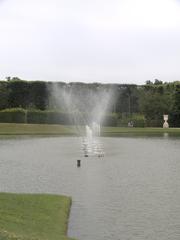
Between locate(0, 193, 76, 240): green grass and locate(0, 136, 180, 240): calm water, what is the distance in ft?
1.23

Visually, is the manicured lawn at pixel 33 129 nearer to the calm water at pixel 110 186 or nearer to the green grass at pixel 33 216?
the calm water at pixel 110 186

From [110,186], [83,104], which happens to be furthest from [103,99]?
[110,186]

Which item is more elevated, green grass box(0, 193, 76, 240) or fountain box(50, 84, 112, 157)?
fountain box(50, 84, 112, 157)

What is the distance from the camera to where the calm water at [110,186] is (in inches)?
456

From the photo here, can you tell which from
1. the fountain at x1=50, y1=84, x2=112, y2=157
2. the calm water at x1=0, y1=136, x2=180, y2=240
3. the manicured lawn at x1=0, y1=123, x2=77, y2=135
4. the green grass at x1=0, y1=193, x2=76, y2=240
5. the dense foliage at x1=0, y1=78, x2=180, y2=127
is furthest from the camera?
Answer: the dense foliage at x1=0, y1=78, x2=180, y2=127

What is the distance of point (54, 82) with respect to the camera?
64.7 metres

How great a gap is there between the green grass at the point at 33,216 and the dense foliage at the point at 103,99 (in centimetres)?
4337

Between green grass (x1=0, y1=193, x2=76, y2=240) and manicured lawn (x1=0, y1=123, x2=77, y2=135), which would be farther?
manicured lawn (x1=0, y1=123, x2=77, y2=135)

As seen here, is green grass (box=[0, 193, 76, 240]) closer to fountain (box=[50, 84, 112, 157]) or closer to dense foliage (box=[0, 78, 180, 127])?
fountain (box=[50, 84, 112, 157])

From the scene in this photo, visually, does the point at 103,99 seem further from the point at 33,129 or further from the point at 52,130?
the point at 33,129

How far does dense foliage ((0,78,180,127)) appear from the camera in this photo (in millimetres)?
60500

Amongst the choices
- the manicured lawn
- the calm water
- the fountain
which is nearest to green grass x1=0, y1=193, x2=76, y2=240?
the calm water

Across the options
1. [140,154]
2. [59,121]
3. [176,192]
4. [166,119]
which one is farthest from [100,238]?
[166,119]

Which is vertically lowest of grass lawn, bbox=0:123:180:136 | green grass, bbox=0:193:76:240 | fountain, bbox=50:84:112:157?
green grass, bbox=0:193:76:240
